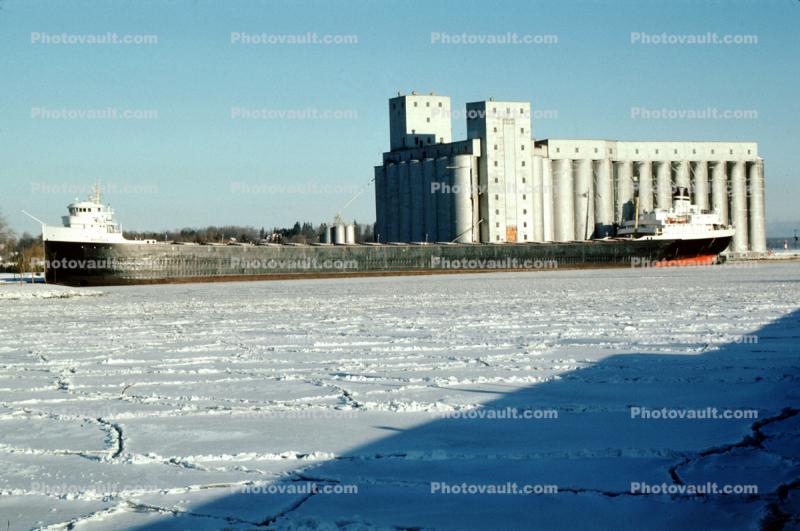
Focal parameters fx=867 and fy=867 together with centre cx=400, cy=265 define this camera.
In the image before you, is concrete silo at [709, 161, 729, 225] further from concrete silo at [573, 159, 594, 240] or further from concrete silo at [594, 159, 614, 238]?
concrete silo at [573, 159, 594, 240]

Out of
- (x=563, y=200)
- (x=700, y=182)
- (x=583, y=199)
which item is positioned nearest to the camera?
(x=563, y=200)

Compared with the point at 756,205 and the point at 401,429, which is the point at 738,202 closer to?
the point at 756,205

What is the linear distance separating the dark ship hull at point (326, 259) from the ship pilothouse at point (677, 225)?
1.66ft

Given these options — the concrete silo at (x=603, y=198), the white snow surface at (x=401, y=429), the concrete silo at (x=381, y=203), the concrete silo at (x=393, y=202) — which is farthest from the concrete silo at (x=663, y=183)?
the white snow surface at (x=401, y=429)

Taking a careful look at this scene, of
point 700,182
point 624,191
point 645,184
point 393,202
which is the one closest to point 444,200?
point 393,202

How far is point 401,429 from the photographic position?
4.70m

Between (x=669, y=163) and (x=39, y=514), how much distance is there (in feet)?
189

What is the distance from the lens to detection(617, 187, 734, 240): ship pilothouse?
4675 centimetres

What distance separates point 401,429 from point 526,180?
152ft

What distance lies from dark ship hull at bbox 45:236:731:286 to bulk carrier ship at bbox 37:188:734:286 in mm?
41

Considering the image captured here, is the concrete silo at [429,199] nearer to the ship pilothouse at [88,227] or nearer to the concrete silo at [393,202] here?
the concrete silo at [393,202]

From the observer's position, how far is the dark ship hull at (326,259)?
35250 mm

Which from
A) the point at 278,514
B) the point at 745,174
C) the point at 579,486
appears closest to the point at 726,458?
the point at 579,486

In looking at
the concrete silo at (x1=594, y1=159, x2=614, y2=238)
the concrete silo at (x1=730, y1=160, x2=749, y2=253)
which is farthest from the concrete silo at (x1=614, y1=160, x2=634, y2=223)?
the concrete silo at (x1=730, y1=160, x2=749, y2=253)
